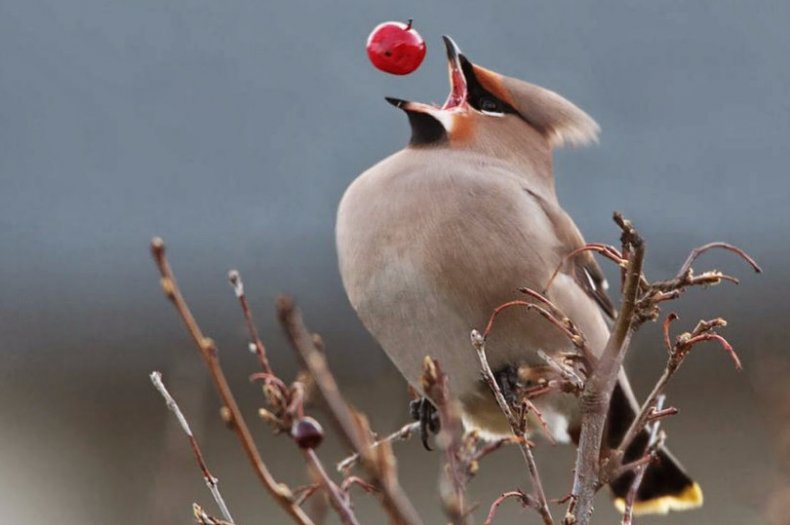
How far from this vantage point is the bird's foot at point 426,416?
3.97 meters

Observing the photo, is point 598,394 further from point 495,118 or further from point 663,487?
point 663,487

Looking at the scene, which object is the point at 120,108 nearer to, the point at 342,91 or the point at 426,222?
the point at 342,91

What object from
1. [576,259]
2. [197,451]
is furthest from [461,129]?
[197,451]

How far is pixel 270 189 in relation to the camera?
10.1m

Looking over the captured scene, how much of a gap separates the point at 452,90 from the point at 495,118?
0.15 metres

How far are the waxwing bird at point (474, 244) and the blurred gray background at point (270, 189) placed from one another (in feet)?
10.1

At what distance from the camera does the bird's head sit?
13.8 ft

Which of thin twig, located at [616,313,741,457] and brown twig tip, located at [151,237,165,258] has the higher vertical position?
brown twig tip, located at [151,237,165,258]

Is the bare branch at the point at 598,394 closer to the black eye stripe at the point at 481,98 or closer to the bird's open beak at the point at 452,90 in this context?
the bird's open beak at the point at 452,90

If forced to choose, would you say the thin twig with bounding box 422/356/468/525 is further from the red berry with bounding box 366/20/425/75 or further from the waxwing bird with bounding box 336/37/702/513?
the waxwing bird with bounding box 336/37/702/513

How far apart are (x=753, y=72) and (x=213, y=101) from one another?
393 cm

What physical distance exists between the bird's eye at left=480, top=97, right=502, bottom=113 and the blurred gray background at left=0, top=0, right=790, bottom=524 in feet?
10.4


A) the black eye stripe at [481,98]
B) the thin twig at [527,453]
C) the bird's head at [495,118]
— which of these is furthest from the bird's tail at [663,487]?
the thin twig at [527,453]

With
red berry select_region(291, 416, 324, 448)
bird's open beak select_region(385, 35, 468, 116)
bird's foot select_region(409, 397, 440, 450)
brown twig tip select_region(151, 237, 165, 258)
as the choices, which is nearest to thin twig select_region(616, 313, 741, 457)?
red berry select_region(291, 416, 324, 448)
